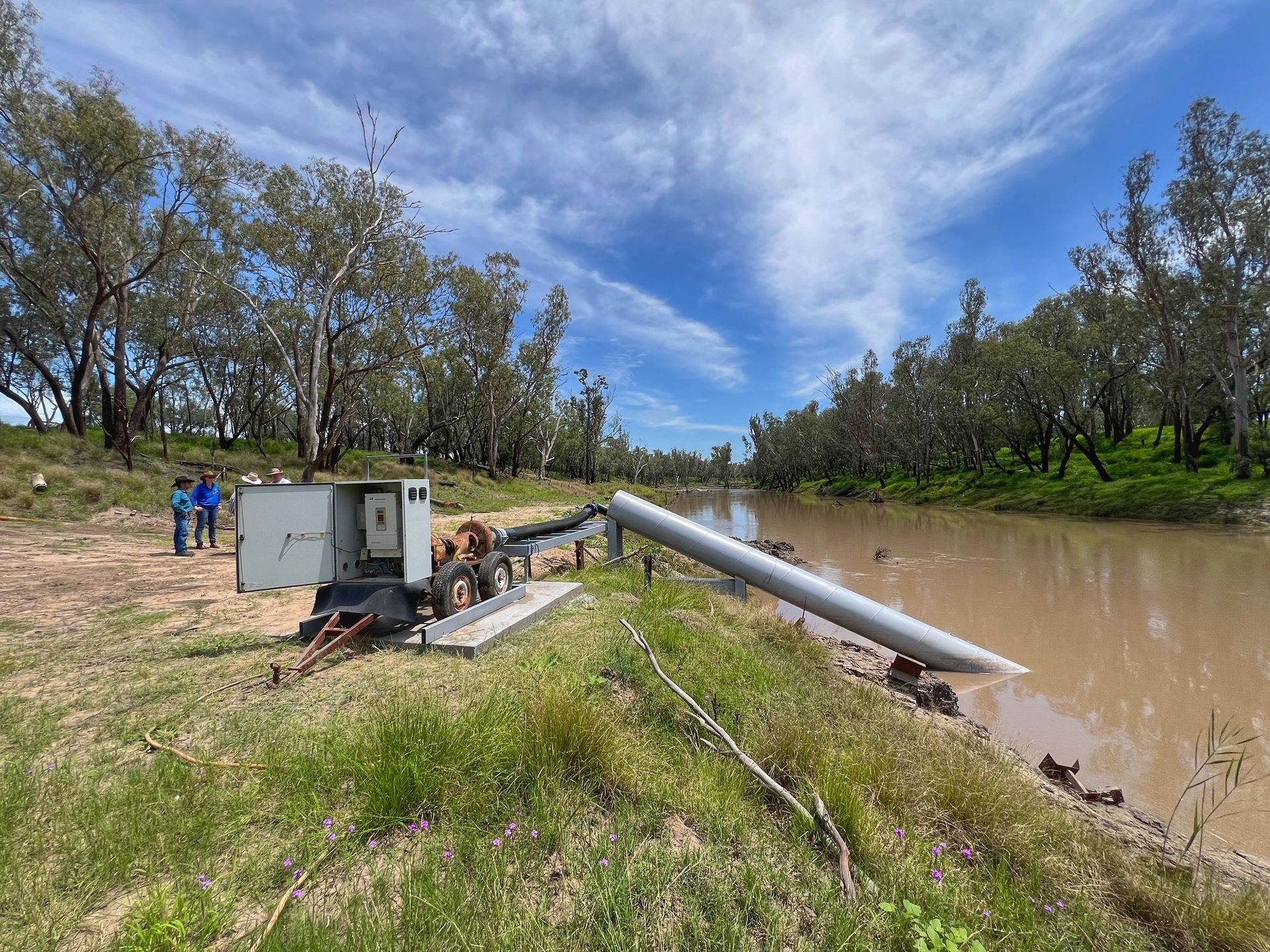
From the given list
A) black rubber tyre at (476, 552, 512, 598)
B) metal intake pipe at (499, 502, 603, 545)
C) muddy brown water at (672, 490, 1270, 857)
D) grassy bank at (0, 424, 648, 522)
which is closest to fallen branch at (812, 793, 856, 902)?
muddy brown water at (672, 490, 1270, 857)

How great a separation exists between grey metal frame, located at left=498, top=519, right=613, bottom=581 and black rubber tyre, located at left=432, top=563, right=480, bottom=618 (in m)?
1.41

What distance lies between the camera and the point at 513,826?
257cm

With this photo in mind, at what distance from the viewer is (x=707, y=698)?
14.9 ft

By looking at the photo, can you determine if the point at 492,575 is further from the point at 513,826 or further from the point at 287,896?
the point at 287,896

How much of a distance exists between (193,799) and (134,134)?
75.7 feet

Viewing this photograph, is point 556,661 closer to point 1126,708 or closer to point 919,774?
point 919,774

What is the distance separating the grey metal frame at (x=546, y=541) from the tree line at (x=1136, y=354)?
104ft

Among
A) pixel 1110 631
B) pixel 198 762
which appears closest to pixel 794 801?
pixel 198 762

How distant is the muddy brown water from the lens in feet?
17.5

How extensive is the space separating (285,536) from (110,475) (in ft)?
54.7

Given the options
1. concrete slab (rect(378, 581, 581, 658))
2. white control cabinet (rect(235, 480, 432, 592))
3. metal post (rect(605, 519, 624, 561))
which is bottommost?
concrete slab (rect(378, 581, 581, 658))

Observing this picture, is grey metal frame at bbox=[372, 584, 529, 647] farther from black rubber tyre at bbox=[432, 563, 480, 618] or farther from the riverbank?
the riverbank

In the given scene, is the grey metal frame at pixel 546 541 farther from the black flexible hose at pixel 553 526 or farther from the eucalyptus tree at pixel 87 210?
the eucalyptus tree at pixel 87 210

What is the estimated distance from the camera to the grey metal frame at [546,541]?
8547 millimetres
